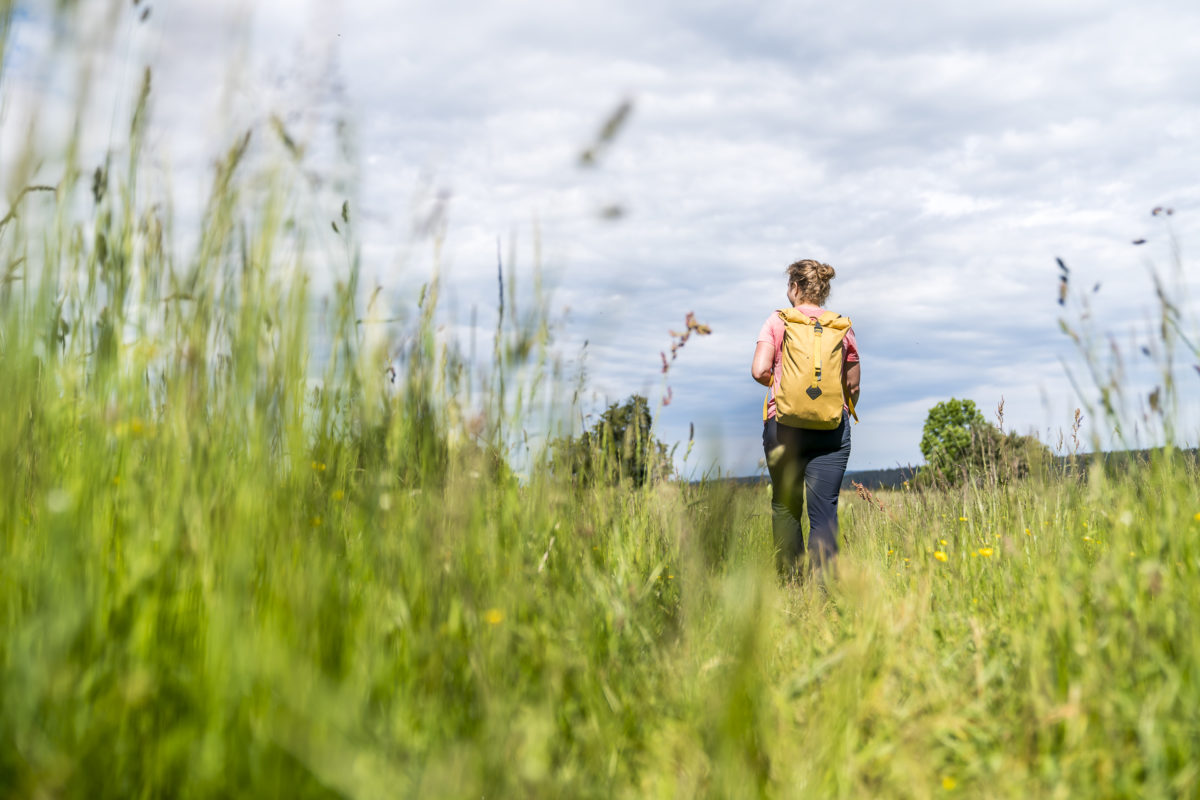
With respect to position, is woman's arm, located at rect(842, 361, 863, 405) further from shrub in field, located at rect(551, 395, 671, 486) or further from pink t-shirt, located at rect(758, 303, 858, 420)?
shrub in field, located at rect(551, 395, 671, 486)

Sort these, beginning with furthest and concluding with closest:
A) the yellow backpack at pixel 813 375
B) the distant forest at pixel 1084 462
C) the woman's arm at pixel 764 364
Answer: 1. the woman's arm at pixel 764 364
2. the yellow backpack at pixel 813 375
3. the distant forest at pixel 1084 462

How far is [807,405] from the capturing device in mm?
4219

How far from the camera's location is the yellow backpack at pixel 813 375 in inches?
166

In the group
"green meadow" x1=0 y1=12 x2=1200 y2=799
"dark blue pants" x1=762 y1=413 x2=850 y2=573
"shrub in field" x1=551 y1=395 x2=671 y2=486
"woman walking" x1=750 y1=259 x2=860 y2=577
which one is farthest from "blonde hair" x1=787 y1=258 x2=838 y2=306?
"green meadow" x1=0 y1=12 x2=1200 y2=799

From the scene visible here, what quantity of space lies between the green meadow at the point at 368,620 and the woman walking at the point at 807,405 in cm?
203

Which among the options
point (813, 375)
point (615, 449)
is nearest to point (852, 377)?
point (813, 375)

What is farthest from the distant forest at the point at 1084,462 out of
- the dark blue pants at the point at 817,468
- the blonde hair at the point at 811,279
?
the blonde hair at the point at 811,279

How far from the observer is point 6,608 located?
1.49 meters

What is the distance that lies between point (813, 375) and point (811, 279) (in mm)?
734

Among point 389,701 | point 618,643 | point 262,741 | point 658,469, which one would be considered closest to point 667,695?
point 618,643

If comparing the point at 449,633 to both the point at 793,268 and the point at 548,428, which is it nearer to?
the point at 548,428

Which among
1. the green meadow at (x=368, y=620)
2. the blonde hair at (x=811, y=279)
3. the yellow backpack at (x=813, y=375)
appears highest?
the blonde hair at (x=811, y=279)

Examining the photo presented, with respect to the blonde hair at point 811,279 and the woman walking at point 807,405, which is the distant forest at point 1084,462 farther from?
the blonde hair at point 811,279

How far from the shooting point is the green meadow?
4.33ft
